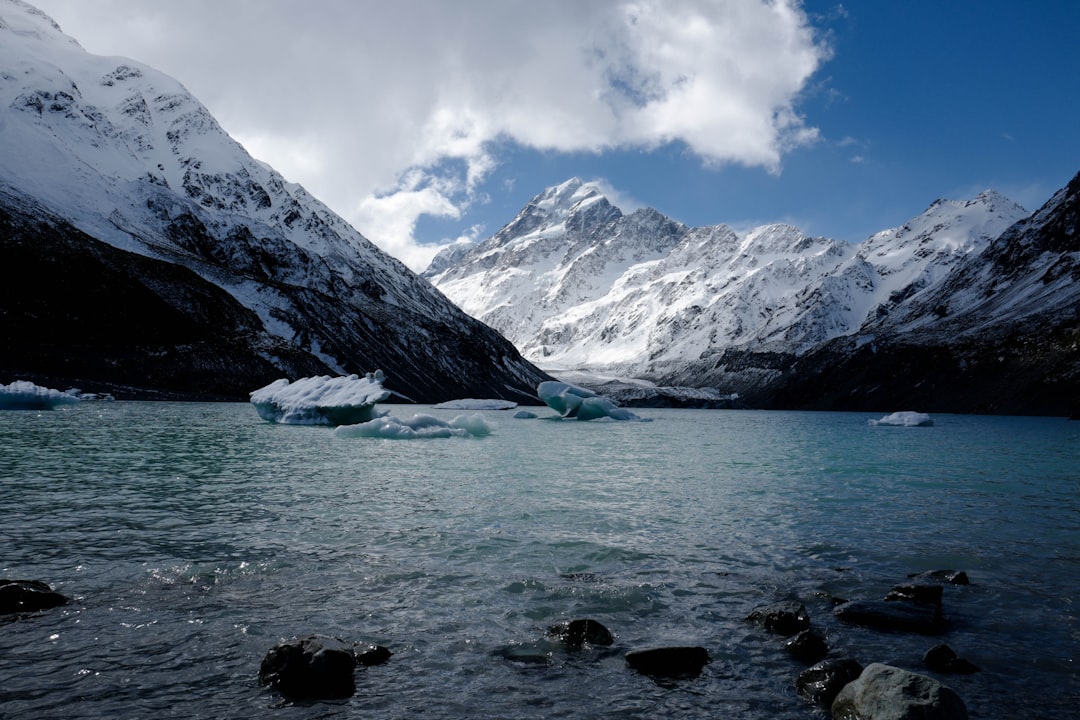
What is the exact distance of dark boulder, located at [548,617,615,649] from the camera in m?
10.5

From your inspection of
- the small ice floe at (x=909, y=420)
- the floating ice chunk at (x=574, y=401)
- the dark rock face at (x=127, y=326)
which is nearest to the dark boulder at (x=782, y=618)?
the floating ice chunk at (x=574, y=401)

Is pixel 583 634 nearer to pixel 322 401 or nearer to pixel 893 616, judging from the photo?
pixel 893 616

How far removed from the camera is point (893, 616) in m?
11.6

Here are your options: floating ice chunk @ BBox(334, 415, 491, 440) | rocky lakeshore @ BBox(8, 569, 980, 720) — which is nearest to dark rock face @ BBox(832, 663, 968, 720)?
rocky lakeshore @ BBox(8, 569, 980, 720)

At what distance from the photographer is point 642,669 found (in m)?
9.62

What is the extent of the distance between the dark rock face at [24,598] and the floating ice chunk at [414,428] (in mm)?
38998

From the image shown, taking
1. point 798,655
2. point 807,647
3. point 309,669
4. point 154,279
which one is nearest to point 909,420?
point 807,647

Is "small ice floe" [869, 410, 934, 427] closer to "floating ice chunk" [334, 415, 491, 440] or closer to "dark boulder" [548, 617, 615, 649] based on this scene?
"floating ice chunk" [334, 415, 491, 440]

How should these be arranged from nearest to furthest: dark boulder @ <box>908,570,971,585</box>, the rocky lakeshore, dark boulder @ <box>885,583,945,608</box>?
the rocky lakeshore
dark boulder @ <box>885,583,945,608</box>
dark boulder @ <box>908,570,971,585</box>

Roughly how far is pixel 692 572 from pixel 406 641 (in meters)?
6.80

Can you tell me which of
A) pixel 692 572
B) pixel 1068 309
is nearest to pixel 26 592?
pixel 692 572

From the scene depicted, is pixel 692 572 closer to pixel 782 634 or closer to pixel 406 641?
pixel 782 634

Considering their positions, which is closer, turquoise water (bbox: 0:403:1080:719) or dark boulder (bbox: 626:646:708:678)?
turquoise water (bbox: 0:403:1080:719)

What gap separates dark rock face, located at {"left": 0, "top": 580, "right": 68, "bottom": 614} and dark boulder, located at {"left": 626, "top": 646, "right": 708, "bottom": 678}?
9468 millimetres
